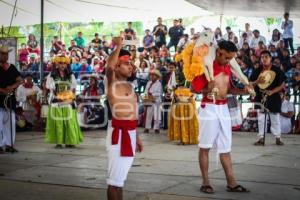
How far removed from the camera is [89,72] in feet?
54.6

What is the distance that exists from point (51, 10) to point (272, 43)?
703 centimetres

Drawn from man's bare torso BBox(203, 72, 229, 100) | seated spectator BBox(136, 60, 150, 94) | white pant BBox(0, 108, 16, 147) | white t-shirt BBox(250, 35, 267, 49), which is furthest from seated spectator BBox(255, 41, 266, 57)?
man's bare torso BBox(203, 72, 229, 100)

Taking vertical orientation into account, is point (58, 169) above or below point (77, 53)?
below

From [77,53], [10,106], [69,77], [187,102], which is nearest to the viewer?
[10,106]

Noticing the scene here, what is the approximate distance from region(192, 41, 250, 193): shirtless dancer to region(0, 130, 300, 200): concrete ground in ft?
0.75

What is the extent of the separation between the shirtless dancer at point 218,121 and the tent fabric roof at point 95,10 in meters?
7.74

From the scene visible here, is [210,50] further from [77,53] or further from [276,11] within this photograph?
[77,53]

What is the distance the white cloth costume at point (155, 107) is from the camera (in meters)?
13.5

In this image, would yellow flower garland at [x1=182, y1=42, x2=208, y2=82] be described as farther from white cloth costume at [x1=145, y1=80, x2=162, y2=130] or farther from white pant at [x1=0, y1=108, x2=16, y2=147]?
white cloth costume at [x1=145, y1=80, x2=162, y2=130]

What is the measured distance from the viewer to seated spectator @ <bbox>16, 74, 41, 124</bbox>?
14.6 m

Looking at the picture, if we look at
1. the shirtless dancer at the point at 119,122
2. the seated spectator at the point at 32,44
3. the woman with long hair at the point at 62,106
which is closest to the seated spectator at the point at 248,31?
the woman with long hair at the point at 62,106

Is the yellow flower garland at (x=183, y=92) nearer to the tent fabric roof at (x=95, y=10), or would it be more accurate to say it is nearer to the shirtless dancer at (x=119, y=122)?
the tent fabric roof at (x=95, y=10)

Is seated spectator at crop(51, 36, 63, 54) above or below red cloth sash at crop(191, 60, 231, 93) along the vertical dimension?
above

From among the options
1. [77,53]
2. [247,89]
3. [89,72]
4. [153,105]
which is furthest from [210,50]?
[77,53]
